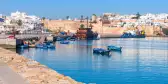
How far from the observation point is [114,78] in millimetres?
26422

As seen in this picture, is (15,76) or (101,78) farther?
(101,78)

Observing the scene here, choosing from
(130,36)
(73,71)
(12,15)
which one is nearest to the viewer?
(73,71)

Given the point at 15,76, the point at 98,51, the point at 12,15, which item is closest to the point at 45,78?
the point at 15,76

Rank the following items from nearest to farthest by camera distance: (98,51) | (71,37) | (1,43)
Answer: (98,51) → (1,43) → (71,37)

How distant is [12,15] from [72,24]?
22.7m

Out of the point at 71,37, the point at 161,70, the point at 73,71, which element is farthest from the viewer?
the point at 71,37

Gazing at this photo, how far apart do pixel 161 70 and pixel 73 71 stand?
6.80 meters

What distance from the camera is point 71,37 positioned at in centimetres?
10738

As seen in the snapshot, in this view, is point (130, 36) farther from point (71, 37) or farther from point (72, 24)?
point (71, 37)

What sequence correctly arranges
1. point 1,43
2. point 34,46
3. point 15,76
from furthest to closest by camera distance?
point 34,46 < point 1,43 < point 15,76

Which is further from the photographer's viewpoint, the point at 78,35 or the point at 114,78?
the point at 78,35

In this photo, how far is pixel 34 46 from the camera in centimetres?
6488

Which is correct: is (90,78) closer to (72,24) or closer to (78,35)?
(78,35)

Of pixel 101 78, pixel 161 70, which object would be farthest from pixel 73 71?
pixel 161 70
